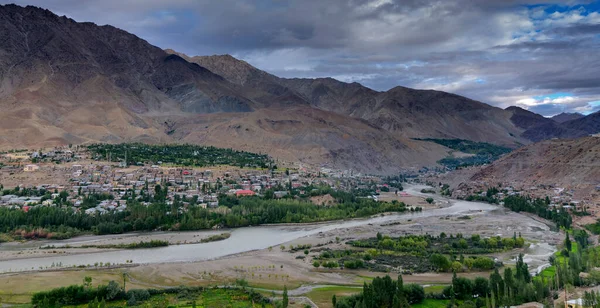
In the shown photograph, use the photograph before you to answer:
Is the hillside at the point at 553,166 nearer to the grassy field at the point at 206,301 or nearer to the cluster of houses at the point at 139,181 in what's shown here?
the cluster of houses at the point at 139,181

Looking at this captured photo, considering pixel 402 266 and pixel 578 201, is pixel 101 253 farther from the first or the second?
pixel 578 201

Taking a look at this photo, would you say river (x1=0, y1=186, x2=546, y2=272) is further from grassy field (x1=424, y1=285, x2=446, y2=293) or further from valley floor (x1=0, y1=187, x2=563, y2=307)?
grassy field (x1=424, y1=285, x2=446, y2=293)

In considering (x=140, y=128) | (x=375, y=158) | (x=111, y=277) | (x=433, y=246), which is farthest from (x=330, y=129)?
(x=111, y=277)

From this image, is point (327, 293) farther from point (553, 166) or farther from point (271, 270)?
point (553, 166)

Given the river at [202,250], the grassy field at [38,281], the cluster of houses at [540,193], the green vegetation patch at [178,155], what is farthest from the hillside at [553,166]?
the grassy field at [38,281]

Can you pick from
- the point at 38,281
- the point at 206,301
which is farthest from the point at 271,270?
the point at 38,281
